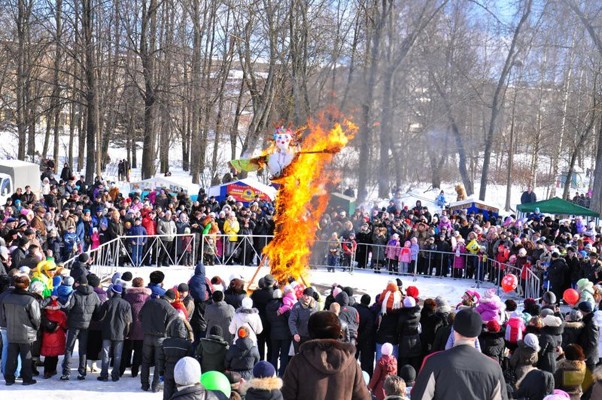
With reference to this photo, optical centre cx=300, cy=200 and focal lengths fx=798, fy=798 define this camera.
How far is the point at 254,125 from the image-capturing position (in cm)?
4438

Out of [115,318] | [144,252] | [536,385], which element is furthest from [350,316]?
[144,252]

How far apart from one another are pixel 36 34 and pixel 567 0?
30.1 m

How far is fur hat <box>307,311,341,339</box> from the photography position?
5.72 metres

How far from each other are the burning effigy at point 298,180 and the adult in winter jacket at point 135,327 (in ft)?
20.1

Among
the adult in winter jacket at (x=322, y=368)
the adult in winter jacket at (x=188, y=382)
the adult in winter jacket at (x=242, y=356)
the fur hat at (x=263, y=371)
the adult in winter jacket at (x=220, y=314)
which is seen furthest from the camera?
the adult in winter jacket at (x=220, y=314)

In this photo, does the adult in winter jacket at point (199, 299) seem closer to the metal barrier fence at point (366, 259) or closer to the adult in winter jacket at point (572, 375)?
the adult in winter jacket at point (572, 375)

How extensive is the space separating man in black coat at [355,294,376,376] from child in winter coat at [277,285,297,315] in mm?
1035

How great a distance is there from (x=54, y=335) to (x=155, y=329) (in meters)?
1.66

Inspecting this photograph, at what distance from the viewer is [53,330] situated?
11914 millimetres

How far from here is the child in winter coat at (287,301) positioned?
12484mm

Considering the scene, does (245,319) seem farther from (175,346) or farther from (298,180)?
(298,180)

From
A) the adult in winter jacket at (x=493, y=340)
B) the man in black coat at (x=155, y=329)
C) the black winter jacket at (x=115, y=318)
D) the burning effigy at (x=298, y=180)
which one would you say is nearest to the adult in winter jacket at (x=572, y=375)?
the adult in winter jacket at (x=493, y=340)

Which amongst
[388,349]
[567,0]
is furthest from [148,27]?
[388,349]

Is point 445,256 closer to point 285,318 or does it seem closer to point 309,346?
point 285,318
